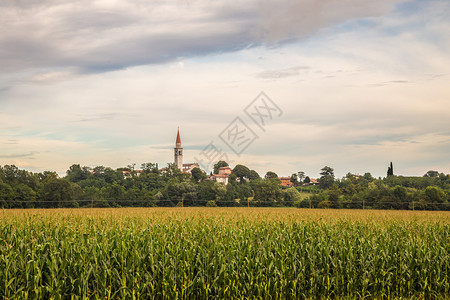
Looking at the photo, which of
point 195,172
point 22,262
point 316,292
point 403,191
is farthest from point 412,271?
point 195,172

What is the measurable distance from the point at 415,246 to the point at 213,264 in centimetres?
850

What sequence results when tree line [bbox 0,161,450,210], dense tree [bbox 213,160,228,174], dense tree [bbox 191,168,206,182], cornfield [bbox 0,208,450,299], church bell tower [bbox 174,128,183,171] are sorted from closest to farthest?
cornfield [bbox 0,208,450,299] → tree line [bbox 0,161,450,210] → dense tree [bbox 191,168,206,182] → dense tree [bbox 213,160,228,174] → church bell tower [bbox 174,128,183,171]

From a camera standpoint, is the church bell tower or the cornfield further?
the church bell tower

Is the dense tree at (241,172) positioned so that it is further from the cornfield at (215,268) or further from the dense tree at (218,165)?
the cornfield at (215,268)

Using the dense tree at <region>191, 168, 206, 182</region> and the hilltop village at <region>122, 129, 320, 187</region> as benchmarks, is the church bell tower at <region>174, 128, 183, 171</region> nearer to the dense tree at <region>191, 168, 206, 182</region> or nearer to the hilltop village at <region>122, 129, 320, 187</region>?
the hilltop village at <region>122, 129, 320, 187</region>

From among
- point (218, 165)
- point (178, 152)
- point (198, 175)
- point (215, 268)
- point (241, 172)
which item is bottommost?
point (215, 268)

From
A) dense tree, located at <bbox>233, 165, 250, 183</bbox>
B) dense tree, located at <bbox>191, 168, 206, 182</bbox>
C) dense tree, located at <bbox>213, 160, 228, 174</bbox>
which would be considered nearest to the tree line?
dense tree, located at <bbox>191, 168, 206, 182</bbox>

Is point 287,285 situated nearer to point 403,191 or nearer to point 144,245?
point 144,245

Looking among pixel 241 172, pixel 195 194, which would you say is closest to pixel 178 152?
pixel 241 172

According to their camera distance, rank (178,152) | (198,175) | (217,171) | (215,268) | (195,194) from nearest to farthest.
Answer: (215,268)
(195,194)
(198,175)
(217,171)
(178,152)

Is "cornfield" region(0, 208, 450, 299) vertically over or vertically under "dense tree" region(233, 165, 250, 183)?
under

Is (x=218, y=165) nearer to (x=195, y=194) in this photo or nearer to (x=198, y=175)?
(x=198, y=175)

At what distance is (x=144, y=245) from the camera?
1270 centimetres

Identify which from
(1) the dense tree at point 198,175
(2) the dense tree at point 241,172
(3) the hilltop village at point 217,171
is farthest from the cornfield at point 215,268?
(2) the dense tree at point 241,172
